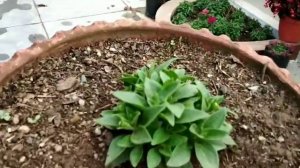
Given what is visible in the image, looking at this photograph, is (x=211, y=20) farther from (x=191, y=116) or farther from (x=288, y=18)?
(x=191, y=116)

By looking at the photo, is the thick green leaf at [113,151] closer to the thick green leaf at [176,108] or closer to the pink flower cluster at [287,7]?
the thick green leaf at [176,108]

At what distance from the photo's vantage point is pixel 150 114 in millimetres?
885

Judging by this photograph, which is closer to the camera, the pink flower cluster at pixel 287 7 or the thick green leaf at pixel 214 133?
the thick green leaf at pixel 214 133

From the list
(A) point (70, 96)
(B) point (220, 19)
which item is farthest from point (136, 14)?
(A) point (70, 96)

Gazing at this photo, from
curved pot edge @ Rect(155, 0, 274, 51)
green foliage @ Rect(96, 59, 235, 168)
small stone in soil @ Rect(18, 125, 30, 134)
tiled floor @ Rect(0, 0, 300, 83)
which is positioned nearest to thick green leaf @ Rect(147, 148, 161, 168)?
green foliage @ Rect(96, 59, 235, 168)

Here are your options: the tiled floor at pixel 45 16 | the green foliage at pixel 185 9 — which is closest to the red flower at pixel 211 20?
the green foliage at pixel 185 9

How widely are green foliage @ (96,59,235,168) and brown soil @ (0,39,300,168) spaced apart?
95 millimetres

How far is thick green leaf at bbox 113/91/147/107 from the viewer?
3.00 feet

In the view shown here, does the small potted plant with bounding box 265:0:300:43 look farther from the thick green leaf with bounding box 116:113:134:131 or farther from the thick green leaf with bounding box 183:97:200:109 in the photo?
the thick green leaf with bounding box 116:113:134:131

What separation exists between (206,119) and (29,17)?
209cm

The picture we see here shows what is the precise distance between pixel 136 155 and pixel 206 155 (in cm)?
16

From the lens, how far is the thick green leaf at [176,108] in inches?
34.1

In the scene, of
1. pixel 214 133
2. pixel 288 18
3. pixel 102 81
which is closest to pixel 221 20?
pixel 288 18

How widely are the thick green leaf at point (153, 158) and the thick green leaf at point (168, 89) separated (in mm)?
120
